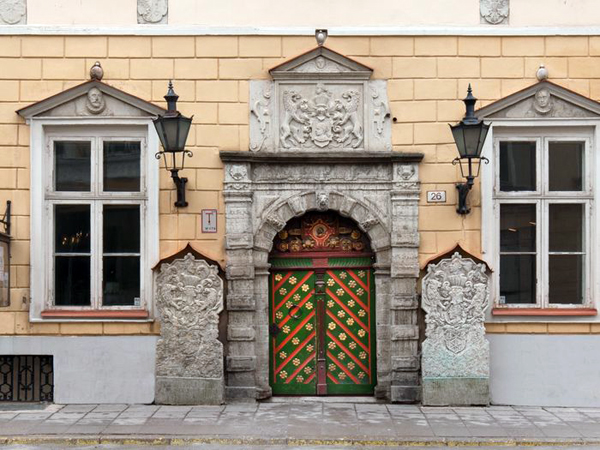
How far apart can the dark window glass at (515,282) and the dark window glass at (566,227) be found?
0.46 meters

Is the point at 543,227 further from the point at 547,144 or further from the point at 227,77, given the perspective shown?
the point at 227,77

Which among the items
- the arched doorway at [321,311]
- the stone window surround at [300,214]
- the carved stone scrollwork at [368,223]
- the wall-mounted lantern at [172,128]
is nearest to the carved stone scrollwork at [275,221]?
the stone window surround at [300,214]

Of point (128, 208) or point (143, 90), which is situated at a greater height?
point (143, 90)

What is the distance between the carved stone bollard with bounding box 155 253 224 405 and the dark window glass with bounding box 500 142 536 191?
3.79 metres

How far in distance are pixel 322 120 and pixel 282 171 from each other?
799mm

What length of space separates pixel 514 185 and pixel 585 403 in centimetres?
280

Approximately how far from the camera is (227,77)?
42.8 feet

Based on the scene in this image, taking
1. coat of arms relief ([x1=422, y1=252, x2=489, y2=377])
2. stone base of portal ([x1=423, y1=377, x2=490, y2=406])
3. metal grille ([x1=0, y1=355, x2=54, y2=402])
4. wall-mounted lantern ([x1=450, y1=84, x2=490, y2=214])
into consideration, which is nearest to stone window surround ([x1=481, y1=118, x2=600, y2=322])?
coat of arms relief ([x1=422, y1=252, x2=489, y2=377])

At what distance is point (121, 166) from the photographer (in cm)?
1316

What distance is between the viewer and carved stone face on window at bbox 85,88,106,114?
13.0 metres

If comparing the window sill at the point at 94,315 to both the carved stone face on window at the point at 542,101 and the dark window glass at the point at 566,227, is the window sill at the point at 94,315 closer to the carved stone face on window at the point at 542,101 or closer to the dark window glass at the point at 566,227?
the dark window glass at the point at 566,227

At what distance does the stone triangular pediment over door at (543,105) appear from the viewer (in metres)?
12.9
